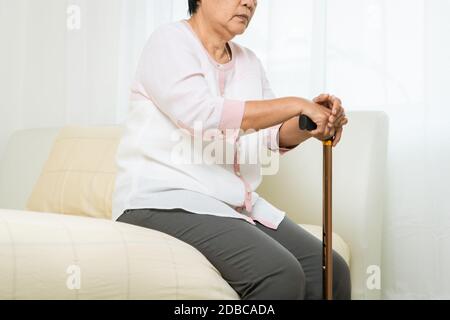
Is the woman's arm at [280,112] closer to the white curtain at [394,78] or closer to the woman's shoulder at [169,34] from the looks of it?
the woman's shoulder at [169,34]

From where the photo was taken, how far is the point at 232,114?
129cm

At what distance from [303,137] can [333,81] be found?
0.79 meters

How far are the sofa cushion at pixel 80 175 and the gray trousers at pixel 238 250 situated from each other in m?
0.66

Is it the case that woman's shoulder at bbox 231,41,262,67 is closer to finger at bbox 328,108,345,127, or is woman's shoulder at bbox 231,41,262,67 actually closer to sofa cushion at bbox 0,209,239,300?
finger at bbox 328,108,345,127

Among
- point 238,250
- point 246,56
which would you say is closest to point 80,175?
point 246,56

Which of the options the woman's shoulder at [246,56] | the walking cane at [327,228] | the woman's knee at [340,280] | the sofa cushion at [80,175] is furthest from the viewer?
the sofa cushion at [80,175]

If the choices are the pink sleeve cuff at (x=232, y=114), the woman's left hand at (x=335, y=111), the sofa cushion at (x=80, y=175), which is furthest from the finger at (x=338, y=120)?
the sofa cushion at (x=80, y=175)

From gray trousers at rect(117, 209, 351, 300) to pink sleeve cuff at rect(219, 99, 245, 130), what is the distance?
0.58 ft

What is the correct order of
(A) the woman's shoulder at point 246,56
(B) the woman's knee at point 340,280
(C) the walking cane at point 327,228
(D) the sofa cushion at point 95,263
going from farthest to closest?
1. (A) the woman's shoulder at point 246,56
2. (B) the woman's knee at point 340,280
3. (C) the walking cane at point 327,228
4. (D) the sofa cushion at point 95,263

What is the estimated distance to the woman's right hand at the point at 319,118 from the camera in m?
1.20

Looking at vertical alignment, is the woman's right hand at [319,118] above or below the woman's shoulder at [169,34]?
below

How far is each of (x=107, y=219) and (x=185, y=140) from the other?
0.42 m
